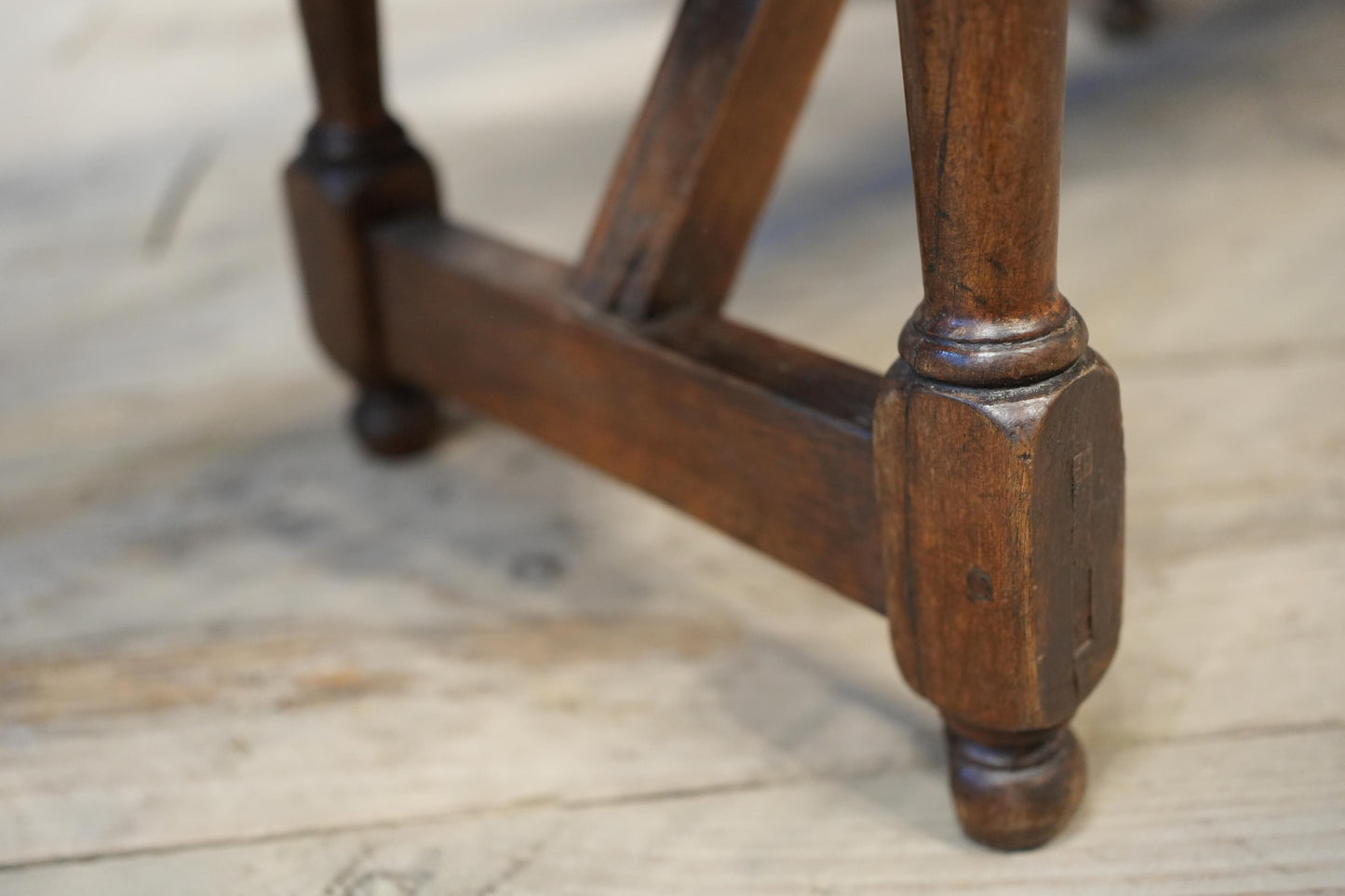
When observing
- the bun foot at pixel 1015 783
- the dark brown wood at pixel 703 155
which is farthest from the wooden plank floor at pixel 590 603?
the dark brown wood at pixel 703 155

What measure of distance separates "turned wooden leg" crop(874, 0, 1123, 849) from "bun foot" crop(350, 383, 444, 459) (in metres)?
0.40

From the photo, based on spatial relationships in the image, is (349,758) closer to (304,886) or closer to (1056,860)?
(304,886)

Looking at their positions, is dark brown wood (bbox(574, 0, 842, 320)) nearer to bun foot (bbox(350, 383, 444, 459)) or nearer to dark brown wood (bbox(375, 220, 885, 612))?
dark brown wood (bbox(375, 220, 885, 612))

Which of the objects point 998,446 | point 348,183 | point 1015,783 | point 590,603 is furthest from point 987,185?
point 348,183

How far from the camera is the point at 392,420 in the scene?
792mm

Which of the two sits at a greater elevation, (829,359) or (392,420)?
(829,359)

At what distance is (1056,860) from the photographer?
47 centimetres

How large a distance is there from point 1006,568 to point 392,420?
45 cm

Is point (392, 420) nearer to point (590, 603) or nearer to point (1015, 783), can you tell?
point (590, 603)

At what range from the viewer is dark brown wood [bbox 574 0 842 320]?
1.83 feet

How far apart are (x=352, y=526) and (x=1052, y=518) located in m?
0.42

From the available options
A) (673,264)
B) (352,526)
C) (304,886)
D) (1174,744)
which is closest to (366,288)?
(352,526)

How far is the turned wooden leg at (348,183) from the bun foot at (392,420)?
0.01 meters

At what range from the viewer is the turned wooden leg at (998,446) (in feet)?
1.22
